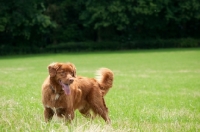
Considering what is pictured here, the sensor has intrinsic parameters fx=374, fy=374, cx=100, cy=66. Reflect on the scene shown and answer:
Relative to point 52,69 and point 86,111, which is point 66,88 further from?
point 86,111

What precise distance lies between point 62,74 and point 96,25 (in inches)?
1796

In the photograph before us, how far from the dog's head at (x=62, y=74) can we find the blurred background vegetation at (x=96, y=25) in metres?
42.0

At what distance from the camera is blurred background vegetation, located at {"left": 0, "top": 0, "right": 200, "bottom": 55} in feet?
163

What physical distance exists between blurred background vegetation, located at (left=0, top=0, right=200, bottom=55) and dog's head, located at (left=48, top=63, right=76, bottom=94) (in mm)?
41990

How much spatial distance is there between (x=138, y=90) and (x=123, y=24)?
38.5 meters

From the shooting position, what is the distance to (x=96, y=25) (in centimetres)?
5253

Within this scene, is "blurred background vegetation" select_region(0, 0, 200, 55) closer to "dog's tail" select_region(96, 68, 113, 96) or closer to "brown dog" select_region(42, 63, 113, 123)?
"dog's tail" select_region(96, 68, 113, 96)

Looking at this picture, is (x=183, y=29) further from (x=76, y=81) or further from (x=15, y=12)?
(x=76, y=81)

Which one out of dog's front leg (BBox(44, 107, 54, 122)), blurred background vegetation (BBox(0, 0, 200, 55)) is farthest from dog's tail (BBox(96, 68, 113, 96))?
blurred background vegetation (BBox(0, 0, 200, 55))

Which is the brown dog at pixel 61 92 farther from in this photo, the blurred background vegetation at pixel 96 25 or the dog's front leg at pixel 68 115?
the blurred background vegetation at pixel 96 25

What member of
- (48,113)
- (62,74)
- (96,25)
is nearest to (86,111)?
(48,113)

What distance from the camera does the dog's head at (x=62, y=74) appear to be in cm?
725

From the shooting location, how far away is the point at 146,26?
2192 inches

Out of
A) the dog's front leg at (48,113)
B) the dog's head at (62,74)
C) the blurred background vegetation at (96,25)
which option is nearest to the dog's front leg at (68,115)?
the dog's front leg at (48,113)
